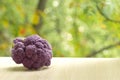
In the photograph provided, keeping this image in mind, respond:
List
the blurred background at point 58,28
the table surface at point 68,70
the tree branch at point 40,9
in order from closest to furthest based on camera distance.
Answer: the table surface at point 68,70, the blurred background at point 58,28, the tree branch at point 40,9

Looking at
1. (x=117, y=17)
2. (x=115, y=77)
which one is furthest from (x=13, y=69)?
(x=117, y=17)

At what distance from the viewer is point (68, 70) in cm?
100

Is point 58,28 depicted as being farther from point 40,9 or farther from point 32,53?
point 32,53

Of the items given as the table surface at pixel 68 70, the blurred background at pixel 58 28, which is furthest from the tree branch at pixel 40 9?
the table surface at pixel 68 70

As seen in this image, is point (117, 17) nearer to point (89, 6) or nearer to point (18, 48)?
point (89, 6)

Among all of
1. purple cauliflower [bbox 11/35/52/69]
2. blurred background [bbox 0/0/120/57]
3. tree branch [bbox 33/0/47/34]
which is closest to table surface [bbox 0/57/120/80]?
purple cauliflower [bbox 11/35/52/69]

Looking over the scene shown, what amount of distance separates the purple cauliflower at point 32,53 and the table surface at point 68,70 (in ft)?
0.07

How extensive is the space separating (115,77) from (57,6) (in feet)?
5.18

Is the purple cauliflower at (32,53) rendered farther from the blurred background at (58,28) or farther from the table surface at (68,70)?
the blurred background at (58,28)

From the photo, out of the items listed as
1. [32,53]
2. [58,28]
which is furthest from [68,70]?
[58,28]

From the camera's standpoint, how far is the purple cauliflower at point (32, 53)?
1.01 meters

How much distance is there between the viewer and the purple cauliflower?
1.01 m

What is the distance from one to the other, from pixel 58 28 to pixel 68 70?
5.13 ft

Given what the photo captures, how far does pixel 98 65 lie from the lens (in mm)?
1062
